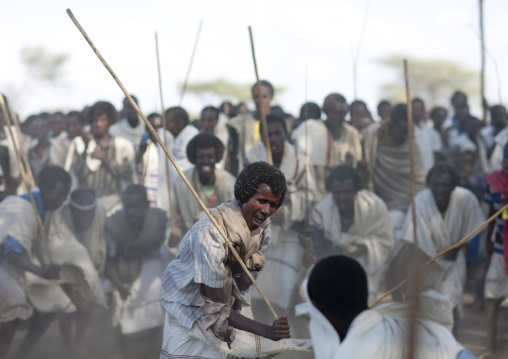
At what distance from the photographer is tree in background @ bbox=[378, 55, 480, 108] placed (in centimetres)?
3872

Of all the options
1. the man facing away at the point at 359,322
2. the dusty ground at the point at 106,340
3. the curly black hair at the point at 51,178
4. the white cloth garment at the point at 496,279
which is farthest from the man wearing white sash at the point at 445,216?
the man facing away at the point at 359,322

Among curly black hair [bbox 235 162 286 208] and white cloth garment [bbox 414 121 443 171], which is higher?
curly black hair [bbox 235 162 286 208]

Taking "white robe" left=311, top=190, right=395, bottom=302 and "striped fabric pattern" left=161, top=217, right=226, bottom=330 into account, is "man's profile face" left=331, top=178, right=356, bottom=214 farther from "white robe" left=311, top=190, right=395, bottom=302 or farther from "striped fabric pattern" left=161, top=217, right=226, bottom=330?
"striped fabric pattern" left=161, top=217, right=226, bottom=330

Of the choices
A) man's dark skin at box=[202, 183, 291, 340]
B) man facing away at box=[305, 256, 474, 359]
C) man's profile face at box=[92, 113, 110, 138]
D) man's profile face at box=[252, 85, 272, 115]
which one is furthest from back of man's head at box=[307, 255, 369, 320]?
man's profile face at box=[92, 113, 110, 138]

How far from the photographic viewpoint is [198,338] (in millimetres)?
3090

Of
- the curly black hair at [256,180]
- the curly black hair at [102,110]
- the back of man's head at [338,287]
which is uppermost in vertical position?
the curly black hair at [102,110]

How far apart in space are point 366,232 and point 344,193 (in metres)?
0.37

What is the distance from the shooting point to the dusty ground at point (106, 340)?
555 centimetres

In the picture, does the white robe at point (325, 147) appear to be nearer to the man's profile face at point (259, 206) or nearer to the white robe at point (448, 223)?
the white robe at point (448, 223)

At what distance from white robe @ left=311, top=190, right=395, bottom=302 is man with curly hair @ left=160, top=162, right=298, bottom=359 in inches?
117

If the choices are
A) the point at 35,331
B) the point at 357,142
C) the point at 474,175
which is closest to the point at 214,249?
the point at 35,331

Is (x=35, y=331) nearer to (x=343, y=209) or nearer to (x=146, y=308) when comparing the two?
(x=146, y=308)

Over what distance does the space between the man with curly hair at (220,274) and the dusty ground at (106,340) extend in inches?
93.6

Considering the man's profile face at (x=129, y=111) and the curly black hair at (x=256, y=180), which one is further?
the man's profile face at (x=129, y=111)
